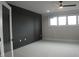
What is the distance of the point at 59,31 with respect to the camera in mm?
7590

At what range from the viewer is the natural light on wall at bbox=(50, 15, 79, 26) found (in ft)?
23.5

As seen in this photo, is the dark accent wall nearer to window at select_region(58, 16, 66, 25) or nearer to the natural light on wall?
the natural light on wall

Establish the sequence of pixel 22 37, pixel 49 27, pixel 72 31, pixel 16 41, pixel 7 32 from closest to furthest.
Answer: pixel 7 32
pixel 16 41
pixel 22 37
pixel 72 31
pixel 49 27

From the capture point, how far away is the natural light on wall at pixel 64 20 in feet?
23.5

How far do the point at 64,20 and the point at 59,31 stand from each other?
1027 mm

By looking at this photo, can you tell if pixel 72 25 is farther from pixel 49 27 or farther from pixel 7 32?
pixel 7 32

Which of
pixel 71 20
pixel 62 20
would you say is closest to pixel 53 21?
pixel 62 20

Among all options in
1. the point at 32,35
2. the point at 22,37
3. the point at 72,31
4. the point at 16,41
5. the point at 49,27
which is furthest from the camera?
the point at 49,27

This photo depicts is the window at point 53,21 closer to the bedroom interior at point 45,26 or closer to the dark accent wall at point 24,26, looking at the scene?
the bedroom interior at point 45,26

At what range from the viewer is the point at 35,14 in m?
7.19

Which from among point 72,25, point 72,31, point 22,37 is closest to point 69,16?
point 72,25

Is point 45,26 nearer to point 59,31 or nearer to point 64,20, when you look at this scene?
point 59,31

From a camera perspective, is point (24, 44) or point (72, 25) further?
point (72, 25)

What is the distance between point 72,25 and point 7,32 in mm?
5340
